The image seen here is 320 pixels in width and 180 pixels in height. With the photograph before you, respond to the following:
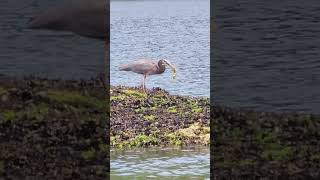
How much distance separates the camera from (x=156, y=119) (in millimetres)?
8305

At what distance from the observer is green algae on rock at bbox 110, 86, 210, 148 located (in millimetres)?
7363

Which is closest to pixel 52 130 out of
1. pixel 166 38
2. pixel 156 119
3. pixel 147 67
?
pixel 156 119

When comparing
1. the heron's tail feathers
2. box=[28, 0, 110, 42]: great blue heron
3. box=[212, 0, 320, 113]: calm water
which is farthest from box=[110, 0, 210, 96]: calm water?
box=[28, 0, 110, 42]: great blue heron

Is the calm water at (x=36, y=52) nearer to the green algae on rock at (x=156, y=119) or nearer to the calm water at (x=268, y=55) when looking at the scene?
the green algae on rock at (x=156, y=119)

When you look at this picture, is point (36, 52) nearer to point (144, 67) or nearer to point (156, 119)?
point (144, 67)

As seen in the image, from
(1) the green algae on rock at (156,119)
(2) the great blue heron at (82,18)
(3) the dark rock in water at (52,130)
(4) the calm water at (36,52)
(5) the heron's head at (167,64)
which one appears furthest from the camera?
(5) the heron's head at (167,64)

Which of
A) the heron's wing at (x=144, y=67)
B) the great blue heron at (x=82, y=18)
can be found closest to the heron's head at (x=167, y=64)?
the heron's wing at (x=144, y=67)

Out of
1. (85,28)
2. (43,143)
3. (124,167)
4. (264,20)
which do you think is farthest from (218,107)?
(85,28)

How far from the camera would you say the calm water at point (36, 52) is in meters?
7.02

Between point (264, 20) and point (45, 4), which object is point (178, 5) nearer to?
point (264, 20)

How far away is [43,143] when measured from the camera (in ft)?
19.0

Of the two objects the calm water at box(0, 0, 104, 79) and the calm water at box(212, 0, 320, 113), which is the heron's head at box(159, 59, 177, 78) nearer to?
the calm water at box(212, 0, 320, 113)

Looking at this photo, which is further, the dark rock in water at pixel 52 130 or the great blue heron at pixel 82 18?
the dark rock in water at pixel 52 130

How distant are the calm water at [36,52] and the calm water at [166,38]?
1632 mm
